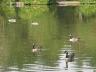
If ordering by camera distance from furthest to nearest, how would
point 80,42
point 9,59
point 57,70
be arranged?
point 80,42, point 9,59, point 57,70

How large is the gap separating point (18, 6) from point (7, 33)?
152ft

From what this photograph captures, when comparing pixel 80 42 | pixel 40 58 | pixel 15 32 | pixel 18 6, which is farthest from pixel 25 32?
pixel 18 6

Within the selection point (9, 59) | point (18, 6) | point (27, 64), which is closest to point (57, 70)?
point (27, 64)

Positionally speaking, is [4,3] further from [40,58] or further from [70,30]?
[40,58]

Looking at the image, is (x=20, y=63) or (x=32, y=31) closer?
(x=20, y=63)

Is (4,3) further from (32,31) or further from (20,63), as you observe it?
(20,63)

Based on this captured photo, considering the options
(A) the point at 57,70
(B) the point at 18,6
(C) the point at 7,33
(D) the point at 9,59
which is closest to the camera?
(A) the point at 57,70

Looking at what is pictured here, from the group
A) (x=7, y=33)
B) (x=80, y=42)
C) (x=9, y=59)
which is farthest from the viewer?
(x=7, y=33)

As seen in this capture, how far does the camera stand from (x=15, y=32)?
50.5 meters

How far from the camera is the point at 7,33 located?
163 feet

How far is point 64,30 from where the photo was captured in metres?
52.1

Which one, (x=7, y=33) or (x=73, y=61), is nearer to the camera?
(x=73, y=61)

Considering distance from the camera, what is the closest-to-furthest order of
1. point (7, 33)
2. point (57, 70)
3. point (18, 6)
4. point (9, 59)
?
1. point (57, 70)
2. point (9, 59)
3. point (7, 33)
4. point (18, 6)

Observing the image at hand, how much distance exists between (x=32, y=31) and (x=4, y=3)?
48528 mm
